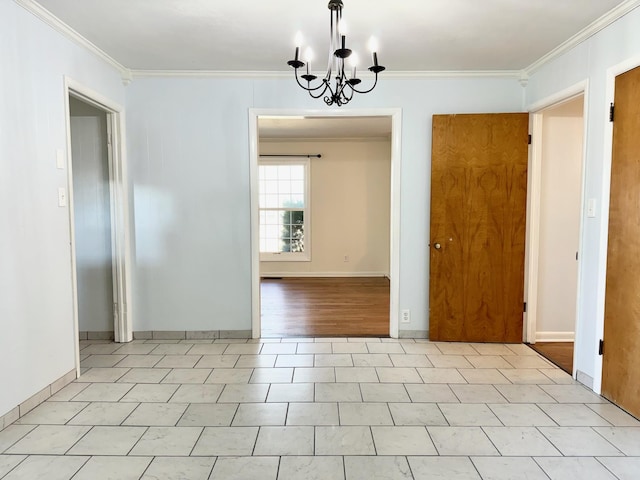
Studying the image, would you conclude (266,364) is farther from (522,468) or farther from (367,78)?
(367,78)

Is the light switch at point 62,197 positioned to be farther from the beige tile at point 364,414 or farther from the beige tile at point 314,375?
the beige tile at point 364,414

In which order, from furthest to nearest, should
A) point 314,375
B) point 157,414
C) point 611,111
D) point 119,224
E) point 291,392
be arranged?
point 119,224
point 314,375
point 291,392
point 611,111
point 157,414

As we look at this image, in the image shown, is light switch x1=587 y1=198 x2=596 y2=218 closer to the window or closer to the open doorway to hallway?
the open doorway to hallway

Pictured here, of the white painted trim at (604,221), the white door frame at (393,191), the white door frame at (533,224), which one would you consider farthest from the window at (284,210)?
the white painted trim at (604,221)

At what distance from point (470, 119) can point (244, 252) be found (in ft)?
7.72

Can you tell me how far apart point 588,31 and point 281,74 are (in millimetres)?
2348

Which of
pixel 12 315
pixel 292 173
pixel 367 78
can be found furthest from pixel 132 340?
pixel 292 173

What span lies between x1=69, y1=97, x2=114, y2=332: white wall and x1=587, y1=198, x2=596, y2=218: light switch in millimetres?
3854

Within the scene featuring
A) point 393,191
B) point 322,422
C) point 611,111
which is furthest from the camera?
point 393,191

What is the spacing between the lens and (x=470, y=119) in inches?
142

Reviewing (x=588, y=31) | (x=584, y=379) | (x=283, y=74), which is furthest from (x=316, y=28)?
(x=584, y=379)

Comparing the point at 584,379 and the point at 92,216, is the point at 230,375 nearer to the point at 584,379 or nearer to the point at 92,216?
the point at 92,216

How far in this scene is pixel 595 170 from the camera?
9.11 feet

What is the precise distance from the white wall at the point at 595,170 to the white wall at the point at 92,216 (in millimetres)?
3862
